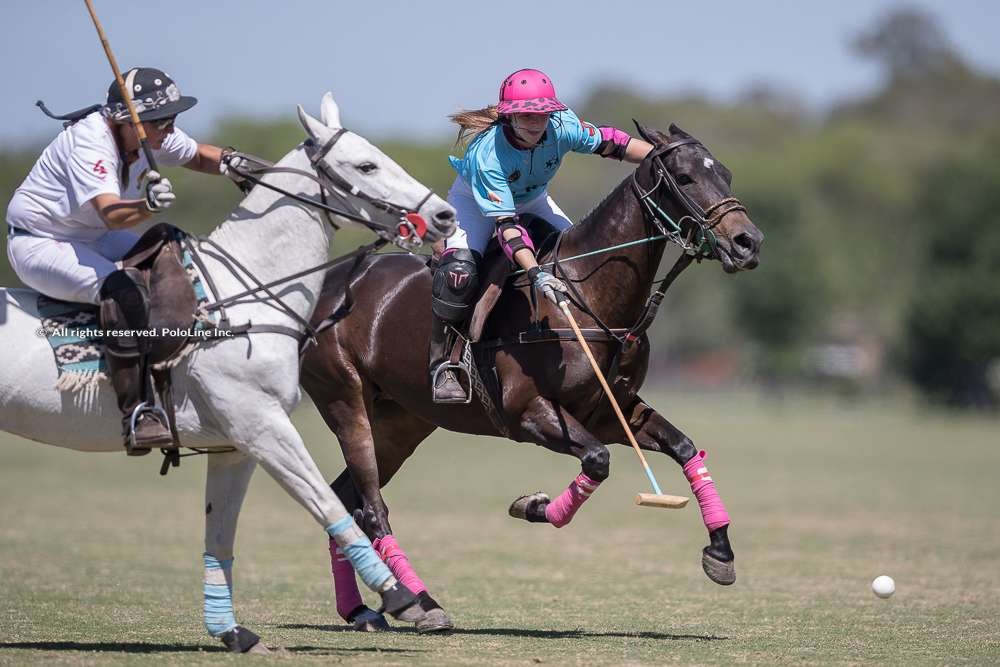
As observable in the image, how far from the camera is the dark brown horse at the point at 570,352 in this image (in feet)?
28.1

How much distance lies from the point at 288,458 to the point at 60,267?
1659 millimetres

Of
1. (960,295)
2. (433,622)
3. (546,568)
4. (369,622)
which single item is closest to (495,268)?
(433,622)

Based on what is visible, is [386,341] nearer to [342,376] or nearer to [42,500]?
[342,376]

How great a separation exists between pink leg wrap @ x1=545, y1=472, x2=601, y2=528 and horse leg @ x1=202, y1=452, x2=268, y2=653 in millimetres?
2005

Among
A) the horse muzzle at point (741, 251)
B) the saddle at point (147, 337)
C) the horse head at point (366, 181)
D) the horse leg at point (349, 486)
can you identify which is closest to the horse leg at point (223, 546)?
the saddle at point (147, 337)

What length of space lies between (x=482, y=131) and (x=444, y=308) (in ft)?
4.34

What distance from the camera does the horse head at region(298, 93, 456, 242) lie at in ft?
24.7

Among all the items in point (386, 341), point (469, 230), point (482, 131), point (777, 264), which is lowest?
point (386, 341)

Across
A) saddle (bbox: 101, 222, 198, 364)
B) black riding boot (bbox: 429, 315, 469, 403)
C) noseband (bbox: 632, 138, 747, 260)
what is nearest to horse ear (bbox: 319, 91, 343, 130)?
saddle (bbox: 101, 222, 198, 364)

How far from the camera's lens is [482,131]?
934 cm

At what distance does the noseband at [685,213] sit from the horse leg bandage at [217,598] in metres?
3.47

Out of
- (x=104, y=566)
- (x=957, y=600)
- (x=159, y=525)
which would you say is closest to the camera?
(x=957, y=600)

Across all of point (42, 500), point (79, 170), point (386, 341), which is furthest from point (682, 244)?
point (42, 500)

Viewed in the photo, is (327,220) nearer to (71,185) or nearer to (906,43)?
(71,185)
